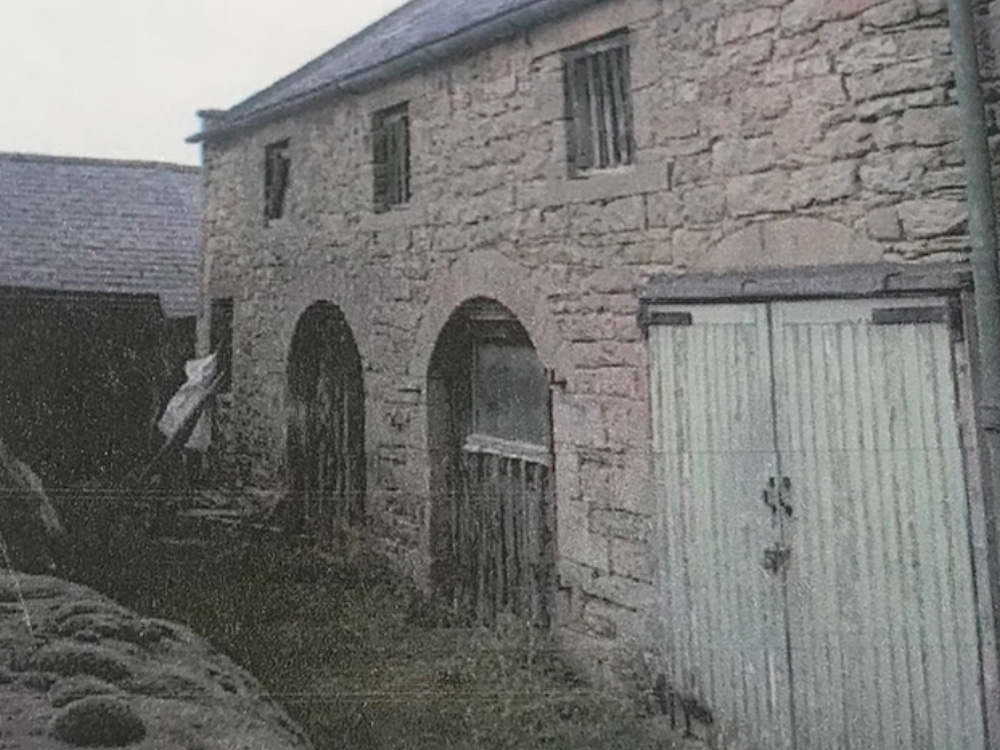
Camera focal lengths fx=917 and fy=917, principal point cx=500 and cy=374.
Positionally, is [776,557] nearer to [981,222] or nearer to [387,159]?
[981,222]

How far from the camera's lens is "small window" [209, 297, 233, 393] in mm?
9656

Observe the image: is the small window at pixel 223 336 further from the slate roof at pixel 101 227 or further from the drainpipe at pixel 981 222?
the drainpipe at pixel 981 222

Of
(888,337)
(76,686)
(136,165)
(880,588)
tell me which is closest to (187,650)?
(76,686)

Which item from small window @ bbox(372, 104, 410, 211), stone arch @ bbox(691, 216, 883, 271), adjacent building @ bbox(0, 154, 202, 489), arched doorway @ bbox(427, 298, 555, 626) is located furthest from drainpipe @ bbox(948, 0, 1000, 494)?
small window @ bbox(372, 104, 410, 211)

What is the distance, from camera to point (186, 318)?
9.65 meters

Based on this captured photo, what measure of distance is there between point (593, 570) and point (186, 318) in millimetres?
5949

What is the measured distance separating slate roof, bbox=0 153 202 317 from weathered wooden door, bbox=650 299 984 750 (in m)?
3.75

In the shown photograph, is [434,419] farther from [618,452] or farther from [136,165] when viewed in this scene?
[136,165]

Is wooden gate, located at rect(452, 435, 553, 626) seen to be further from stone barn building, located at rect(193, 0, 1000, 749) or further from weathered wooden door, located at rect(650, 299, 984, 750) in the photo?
weathered wooden door, located at rect(650, 299, 984, 750)

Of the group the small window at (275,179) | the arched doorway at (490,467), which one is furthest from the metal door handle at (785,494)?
the small window at (275,179)

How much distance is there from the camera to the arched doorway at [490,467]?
6223 mm

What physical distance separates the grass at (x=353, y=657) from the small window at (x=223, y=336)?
3.85 meters

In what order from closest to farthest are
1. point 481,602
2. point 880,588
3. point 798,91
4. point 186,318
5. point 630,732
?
point 880,588, point 798,91, point 630,732, point 481,602, point 186,318

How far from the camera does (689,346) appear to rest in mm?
4777
